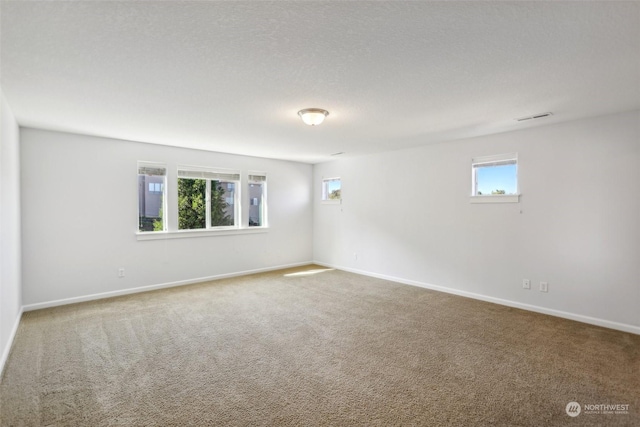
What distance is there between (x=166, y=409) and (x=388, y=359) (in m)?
1.79

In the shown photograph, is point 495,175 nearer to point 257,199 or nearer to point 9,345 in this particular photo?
point 257,199

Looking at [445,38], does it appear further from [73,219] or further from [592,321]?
[73,219]

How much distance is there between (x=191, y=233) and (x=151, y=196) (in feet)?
2.90

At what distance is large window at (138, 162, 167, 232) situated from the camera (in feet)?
16.4

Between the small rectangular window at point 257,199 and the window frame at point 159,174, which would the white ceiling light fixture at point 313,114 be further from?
the small rectangular window at point 257,199

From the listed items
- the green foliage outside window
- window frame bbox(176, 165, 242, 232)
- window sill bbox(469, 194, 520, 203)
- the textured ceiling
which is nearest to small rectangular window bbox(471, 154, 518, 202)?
window sill bbox(469, 194, 520, 203)

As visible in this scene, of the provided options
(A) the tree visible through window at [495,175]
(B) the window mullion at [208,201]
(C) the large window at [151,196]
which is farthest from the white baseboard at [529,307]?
(C) the large window at [151,196]

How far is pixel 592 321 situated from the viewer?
3.61 meters

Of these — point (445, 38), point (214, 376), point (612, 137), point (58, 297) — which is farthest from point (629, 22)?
point (58, 297)

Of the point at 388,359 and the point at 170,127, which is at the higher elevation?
the point at 170,127

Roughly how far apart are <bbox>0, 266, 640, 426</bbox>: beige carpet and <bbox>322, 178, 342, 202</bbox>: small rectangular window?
3.04m

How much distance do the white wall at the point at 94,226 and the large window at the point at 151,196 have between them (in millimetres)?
118

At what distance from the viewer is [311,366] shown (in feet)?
8.73
